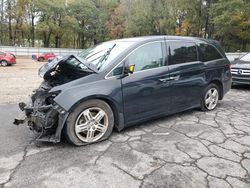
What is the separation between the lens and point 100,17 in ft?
135

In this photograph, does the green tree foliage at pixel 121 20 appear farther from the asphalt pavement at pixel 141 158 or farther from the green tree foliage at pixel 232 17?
the asphalt pavement at pixel 141 158

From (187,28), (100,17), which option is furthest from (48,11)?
(187,28)

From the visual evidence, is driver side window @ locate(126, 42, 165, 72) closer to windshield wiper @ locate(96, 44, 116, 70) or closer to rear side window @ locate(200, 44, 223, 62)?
windshield wiper @ locate(96, 44, 116, 70)

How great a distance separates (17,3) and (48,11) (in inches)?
187

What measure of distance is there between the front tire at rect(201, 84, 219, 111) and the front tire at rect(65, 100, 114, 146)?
240 cm

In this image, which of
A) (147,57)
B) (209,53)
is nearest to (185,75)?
Result: (147,57)

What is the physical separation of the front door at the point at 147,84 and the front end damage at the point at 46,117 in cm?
104

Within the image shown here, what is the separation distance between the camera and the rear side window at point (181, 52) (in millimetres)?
4184

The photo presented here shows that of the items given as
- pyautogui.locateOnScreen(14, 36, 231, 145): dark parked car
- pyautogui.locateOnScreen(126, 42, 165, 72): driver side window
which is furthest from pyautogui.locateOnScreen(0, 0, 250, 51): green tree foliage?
pyautogui.locateOnScreen(126, 42, 165, 72): driver side window

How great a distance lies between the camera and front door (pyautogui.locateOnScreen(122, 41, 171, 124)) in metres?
3.61

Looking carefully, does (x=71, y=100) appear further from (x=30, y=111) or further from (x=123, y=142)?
(x=123, y=142)

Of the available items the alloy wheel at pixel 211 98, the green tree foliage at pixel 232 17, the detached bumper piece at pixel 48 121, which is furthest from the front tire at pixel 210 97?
the green tree foliage at pixel 232 17

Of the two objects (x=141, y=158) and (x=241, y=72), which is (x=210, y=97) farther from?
(x=241, y=72)

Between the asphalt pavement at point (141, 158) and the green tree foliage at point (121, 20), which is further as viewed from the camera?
the green tree foliage at point (121, 20)
